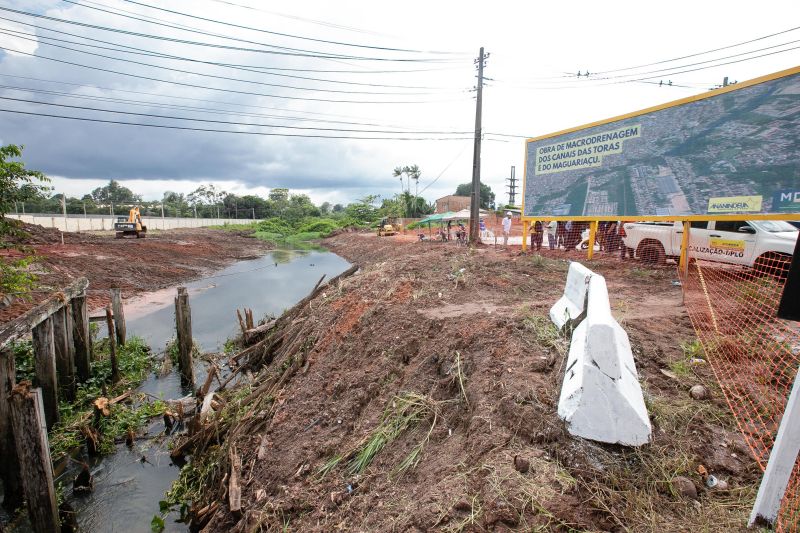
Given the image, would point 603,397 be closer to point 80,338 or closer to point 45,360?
point 45,360

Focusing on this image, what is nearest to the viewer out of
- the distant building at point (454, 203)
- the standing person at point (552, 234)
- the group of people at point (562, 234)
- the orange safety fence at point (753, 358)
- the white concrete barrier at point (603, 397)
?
the white concrete barrier at point (603, 397)

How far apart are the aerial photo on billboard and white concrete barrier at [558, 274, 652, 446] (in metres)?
7.85

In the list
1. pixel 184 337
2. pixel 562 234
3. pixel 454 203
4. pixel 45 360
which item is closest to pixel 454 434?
pixel 45 360

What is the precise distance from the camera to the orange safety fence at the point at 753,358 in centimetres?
318

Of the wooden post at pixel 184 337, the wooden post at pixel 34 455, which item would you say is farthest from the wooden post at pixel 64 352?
the wooden post at pixel 34 455

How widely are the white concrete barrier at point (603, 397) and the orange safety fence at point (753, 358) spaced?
833mm

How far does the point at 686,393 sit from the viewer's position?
12.5 ft

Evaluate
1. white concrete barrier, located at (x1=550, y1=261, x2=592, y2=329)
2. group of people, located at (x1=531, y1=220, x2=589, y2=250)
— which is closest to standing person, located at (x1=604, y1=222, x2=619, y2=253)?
group of people, located at (x1=531, y1=220, x2=589, y2=250)

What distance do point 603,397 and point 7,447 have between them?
723 centimetres

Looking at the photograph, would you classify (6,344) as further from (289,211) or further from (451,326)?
(289,211)

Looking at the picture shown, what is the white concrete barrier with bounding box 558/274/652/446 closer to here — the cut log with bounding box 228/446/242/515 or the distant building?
the cut log with bounding box 228/446/242/515

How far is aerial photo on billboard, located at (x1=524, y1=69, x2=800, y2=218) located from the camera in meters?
7.95

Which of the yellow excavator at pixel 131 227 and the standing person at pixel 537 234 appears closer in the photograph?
the standing person at pixel 537 234

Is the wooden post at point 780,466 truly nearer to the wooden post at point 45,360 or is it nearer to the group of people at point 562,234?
the wooden post at point 45,360
